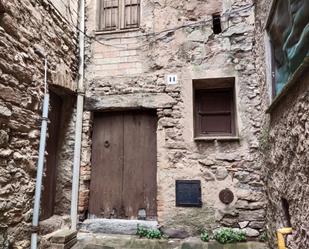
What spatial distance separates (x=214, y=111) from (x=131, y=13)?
2.02 m

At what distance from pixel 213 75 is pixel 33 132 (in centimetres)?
241

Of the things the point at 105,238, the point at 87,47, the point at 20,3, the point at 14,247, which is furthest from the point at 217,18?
the point at 14,247

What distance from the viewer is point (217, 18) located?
390cm

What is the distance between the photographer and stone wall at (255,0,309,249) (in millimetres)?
1835

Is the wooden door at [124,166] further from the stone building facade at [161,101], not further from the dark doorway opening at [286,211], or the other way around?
the dark doorway opening at [286,211]

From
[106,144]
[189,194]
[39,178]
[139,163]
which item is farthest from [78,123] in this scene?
[189,194]

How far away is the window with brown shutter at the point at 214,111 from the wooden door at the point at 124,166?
671 mm

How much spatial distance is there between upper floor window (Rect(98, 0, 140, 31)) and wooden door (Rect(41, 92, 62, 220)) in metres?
1.45

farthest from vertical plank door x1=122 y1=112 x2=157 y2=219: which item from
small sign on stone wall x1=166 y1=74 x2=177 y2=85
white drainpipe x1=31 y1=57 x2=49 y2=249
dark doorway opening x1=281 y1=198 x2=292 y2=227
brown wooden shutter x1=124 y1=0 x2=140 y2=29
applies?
dark doorway opening x1=281 y1=198 x2=292 y2=227

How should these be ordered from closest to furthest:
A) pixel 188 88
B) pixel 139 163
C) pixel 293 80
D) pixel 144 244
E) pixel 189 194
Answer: pixel 293 80 → pixel 144 244 → pixel 189 194 → pixel 188 88 → pixel 139 163

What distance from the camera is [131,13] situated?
13.9ft

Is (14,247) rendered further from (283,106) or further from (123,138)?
(283,106)

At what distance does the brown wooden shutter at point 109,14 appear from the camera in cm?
426

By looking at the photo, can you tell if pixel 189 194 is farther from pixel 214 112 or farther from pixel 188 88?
pixel 188 88
